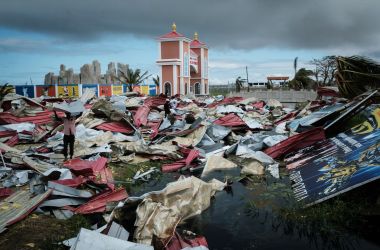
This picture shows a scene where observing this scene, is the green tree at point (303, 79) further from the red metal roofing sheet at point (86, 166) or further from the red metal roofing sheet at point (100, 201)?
the red metal roofing sheet at point (100, 201)

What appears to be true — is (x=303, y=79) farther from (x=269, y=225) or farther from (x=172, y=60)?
(x=269, y=225)

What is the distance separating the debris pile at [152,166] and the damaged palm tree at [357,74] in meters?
1.03

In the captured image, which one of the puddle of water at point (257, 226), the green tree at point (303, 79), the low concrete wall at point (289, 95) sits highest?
the green tree at point (303, 79)

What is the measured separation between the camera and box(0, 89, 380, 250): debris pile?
12.8ft

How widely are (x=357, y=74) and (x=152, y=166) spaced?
659 centimetres

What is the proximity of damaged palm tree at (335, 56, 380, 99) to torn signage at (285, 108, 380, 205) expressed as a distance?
2564 millimetres

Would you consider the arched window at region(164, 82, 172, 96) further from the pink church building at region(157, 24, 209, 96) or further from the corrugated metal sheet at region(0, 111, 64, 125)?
the corrugated metal sheet at region(0, 111, 64, 125)

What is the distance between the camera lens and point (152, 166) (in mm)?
7250

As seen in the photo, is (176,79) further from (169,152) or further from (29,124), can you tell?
(169,152)

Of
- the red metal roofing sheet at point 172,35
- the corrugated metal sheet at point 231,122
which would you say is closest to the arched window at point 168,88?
the red metal roofing sheet at point 172,35

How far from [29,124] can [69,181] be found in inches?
249

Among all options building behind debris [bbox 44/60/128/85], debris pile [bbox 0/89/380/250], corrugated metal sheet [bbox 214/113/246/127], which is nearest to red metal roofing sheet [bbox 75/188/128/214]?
debris pile [bbox 0/89/380/250]

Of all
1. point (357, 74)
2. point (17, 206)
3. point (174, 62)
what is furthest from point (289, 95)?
point (17, 206)

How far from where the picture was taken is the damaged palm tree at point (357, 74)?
372 inches
